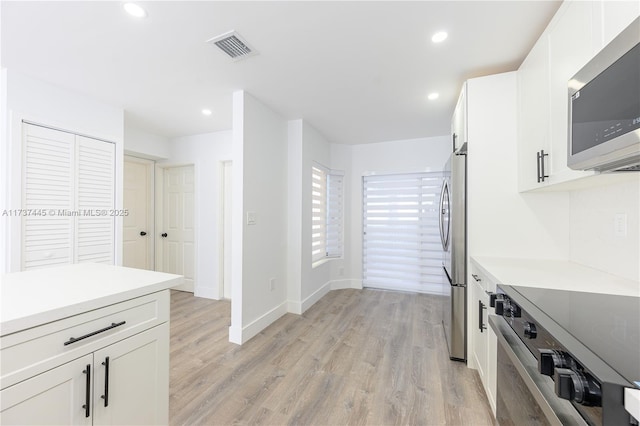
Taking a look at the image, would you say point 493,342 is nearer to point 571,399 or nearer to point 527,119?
point 571,399

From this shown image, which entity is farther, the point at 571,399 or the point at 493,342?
the point at 493,342

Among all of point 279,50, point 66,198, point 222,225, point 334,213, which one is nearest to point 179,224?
point 222,225

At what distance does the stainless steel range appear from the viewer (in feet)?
1.77

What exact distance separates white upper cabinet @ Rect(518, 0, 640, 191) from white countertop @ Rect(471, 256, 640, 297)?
52 cm

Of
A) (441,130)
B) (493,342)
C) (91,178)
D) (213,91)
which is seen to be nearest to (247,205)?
(213,91)

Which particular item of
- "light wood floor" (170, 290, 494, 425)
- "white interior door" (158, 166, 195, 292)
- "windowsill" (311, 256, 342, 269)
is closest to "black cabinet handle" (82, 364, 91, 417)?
"light wood floor" (170, 290, 494, 425)

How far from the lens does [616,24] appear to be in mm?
1009

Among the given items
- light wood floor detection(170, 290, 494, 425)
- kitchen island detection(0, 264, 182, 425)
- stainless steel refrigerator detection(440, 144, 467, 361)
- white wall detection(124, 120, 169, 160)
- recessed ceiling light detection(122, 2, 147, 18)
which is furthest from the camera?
white wall detection(124, 120, 169, 160)

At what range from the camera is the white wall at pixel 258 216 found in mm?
2568

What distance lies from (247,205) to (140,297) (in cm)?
158

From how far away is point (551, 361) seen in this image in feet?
2.25

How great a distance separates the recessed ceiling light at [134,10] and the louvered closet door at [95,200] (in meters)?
1.80

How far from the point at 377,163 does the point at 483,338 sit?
3127 mm

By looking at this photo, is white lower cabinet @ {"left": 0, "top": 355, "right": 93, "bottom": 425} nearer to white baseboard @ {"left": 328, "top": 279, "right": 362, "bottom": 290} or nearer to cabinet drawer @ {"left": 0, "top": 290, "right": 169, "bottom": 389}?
cabinet drawer @ {"left": 0, "top": 290, "right": 169, "bottom": 389}
